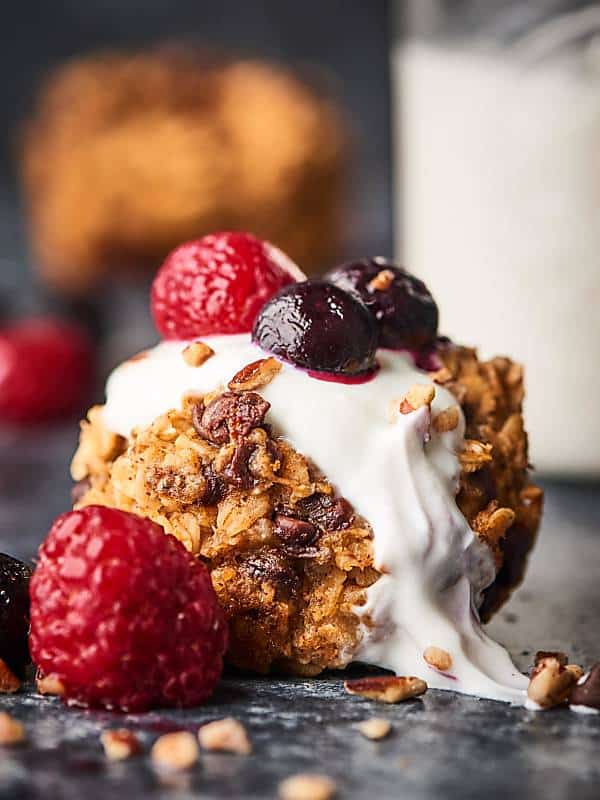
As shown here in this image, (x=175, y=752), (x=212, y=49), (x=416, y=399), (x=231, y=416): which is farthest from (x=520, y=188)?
(x=212, y=49)

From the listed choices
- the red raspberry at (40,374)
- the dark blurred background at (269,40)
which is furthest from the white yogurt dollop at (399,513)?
the dark blurred background at (269,40)

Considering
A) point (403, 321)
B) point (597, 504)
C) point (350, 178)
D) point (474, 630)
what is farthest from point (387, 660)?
point (350, 178)

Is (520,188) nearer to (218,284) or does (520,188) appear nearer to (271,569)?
(218,284)

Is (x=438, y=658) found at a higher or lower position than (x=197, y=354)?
lower

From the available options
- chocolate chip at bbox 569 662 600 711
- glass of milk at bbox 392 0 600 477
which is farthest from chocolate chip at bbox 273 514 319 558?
glass of milk at bbox 392 0 600 477

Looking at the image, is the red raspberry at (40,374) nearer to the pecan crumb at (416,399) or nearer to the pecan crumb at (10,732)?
the pecan crumb at (416,399)

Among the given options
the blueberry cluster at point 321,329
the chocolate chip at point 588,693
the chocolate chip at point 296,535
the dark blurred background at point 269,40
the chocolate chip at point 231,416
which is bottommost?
the chocolate chip at point 588,693

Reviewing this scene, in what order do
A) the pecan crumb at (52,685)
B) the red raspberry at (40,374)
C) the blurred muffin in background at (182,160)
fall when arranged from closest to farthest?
the pecan crumb at (52,685), the red raspberry at (40,374), the blurred muffin in background at (182,160)
